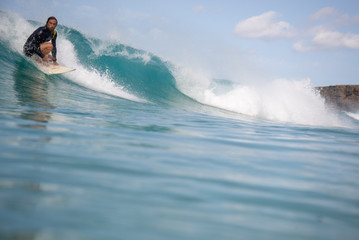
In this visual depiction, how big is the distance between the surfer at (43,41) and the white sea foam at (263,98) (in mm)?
5513

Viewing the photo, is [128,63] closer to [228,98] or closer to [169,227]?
[228,98]

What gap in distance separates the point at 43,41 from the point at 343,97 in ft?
93.2

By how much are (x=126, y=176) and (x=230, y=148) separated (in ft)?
5.37

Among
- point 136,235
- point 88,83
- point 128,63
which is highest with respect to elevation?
point 128,63

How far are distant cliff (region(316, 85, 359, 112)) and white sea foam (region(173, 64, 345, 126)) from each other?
52.9 ft

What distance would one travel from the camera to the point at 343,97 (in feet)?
96.1

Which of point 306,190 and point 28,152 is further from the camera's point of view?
point 28,152

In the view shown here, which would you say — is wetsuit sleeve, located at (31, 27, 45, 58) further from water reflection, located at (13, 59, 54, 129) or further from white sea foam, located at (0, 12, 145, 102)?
white sea foam, located at (0, 12, 145, 102)

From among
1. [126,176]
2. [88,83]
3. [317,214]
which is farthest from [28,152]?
[88,83]

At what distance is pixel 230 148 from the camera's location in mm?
3369

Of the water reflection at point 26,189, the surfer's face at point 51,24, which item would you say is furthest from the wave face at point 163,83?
the water reflection at point 26,189

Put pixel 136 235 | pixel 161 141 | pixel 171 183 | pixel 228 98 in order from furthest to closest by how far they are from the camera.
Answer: pixel 228 98, pixel 161 141, pixel 171 183, pixel 136 235

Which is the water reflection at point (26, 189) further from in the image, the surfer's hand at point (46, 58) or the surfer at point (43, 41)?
the surfer's hand at point (46, 58)

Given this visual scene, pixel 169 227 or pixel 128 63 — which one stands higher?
pixel 128 63
